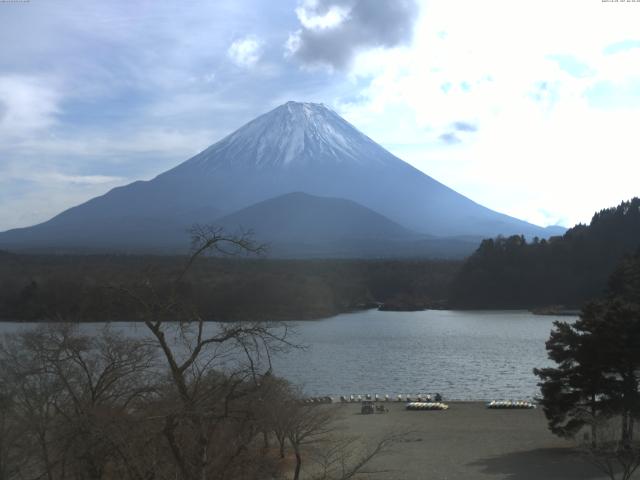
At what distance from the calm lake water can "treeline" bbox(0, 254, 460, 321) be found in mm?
2699

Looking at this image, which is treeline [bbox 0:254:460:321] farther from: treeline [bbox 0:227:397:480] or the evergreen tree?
treeline [bbox 0:227:397:480]

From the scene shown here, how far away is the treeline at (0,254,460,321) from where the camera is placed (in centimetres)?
3450

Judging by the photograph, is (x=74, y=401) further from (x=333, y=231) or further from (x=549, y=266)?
(x=333, y=231)

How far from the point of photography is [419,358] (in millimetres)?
27547

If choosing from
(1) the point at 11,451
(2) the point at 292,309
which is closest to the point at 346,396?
(1) the point at 11,451

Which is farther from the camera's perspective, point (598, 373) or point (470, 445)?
point (470, 445)

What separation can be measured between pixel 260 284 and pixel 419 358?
16388mm

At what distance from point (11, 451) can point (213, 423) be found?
3.16 m

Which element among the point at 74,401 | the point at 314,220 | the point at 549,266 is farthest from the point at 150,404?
the point at 314,220

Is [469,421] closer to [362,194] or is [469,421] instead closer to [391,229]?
[391,229]

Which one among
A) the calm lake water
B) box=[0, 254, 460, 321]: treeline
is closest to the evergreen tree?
the calm lake water

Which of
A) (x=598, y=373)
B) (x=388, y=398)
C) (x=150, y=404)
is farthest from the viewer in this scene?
(x=388, y=398)

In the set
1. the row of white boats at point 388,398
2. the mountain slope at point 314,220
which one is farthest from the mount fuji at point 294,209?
the row of white boats at point 388,398

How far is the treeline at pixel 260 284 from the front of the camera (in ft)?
113
